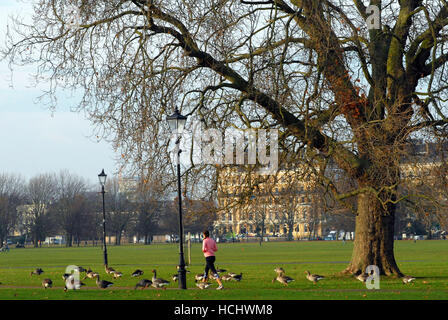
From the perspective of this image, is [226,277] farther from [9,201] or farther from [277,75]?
[9,201]

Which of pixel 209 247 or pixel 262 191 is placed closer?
pixel 209 247

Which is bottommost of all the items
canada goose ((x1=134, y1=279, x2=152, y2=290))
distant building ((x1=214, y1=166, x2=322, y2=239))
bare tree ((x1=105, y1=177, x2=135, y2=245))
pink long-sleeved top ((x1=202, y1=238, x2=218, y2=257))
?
canada goose ((x1=134, y1=279, x2=152, y2=290))

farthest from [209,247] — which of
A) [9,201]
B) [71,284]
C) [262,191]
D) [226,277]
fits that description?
[9,201]

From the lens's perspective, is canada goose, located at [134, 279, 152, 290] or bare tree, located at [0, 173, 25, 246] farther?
bare tree, located at [0, 173, 25, 246]

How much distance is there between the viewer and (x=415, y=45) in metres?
25.9

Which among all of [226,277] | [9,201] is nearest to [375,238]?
[226,277]

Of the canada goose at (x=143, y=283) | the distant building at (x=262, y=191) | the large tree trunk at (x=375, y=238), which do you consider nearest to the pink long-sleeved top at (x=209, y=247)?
the canada goose at (x=143, y=283)

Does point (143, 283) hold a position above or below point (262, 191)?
below

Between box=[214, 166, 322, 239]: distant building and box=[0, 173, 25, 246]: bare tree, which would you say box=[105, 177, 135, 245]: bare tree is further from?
box=[214, 166, 322, 239]: distant building

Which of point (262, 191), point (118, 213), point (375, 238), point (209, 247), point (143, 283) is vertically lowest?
point (143, 283)

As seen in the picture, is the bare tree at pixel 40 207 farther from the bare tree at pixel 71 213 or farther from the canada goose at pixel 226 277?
the canada goose at pixel 226 277

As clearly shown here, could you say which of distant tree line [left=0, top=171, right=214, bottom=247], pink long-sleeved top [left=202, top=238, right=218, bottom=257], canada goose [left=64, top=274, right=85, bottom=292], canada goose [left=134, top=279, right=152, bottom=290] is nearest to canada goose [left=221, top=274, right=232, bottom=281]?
canada goose [left=134, top=279, right=152, bottom=290]

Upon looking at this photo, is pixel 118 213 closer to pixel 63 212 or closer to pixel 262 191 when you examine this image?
pixel 63 212
